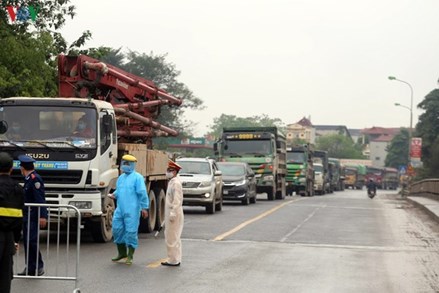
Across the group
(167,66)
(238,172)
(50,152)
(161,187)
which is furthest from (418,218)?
(167,66)

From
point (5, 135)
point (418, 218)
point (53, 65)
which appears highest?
point (53, 65)

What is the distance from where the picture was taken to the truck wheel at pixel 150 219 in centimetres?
1847

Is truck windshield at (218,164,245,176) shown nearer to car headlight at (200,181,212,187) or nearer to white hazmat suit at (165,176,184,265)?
car headlight at (200,181,212,187)

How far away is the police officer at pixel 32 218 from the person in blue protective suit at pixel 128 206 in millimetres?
1969

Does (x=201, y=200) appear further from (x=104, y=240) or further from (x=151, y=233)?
(x=104, y=240)

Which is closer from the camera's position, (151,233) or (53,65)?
(151,233)

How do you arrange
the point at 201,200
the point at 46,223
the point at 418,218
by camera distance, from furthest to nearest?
the point at 418,218 → the point at 201,200 → the point at 46,223

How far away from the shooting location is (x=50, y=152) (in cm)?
1505

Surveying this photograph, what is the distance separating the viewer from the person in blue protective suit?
13.0 meters

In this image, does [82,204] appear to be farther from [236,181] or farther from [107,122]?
[236,181]

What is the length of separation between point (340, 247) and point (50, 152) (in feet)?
19.4

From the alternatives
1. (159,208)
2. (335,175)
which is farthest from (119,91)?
(335,175)

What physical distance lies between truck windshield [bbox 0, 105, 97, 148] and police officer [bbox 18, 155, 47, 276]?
400 centimetres

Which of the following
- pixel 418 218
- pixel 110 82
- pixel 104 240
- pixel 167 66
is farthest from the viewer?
pixel 167 66
